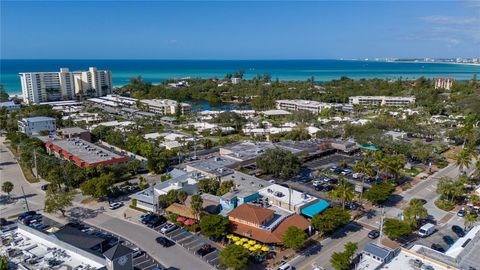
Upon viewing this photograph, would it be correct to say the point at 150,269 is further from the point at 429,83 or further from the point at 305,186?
the point at 429,83

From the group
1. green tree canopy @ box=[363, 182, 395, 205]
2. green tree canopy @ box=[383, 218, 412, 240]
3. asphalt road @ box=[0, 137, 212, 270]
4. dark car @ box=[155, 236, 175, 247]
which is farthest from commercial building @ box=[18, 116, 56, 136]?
green tree canopy @ box=[383, 218, 412, 240]

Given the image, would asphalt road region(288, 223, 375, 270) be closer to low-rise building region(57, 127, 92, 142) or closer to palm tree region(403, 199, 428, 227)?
palm tree region(403, 199, 428, 227)

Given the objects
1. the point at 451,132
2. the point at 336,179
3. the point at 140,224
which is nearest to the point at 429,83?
the point at 451,132

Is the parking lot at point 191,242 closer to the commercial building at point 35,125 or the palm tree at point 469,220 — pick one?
the palm tree at point 469,220

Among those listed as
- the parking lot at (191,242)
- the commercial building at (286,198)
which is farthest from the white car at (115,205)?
the commercial building at (286,198)

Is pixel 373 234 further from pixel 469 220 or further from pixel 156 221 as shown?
pixel 156 221

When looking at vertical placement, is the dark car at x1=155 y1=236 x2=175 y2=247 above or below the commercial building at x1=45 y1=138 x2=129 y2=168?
below

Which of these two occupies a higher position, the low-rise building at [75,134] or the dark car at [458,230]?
the low-rise building at [75,134]
